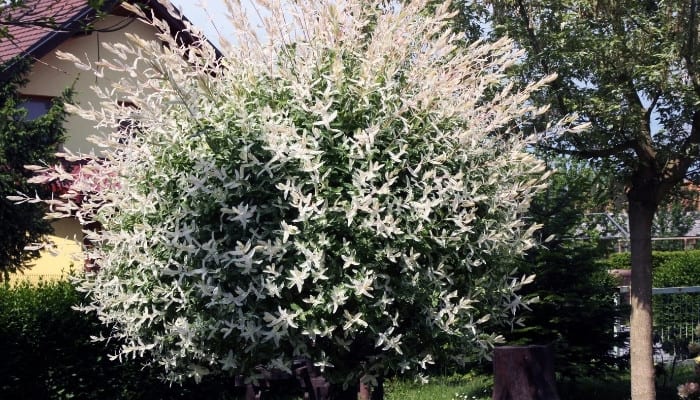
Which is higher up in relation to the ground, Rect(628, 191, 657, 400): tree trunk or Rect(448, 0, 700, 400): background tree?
Rect(448, 0, 700, 400): background tree

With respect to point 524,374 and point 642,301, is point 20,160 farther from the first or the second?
point 524,374

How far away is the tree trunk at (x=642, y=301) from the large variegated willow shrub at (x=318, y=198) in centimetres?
438

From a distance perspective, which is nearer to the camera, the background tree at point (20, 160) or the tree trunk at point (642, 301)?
the tree trunk at point (642, 301)

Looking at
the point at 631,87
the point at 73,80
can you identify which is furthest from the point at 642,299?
the point at 73,80

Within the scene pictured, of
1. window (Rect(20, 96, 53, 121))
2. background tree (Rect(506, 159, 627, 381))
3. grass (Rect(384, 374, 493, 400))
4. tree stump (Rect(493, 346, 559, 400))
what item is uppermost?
window (Rect(20, 96, 53, 121))

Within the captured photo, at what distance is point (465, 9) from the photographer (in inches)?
352

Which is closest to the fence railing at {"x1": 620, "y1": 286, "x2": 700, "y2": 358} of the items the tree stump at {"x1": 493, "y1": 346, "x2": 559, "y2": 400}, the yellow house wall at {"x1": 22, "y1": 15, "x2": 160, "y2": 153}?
the tree stump at {"x1": 493, "y1": 346, "x2": 559, "y2": 400}

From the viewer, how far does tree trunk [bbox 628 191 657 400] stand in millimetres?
9211

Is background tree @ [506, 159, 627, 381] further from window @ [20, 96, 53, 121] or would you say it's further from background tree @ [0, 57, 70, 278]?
window @ [20, 96, 53, 121]

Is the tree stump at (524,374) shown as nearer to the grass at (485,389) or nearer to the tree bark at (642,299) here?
the tree bark at (642,299)

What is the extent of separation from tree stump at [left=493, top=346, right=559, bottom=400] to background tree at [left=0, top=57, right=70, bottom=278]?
7196 millimetres

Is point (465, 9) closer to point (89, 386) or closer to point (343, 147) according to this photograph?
point (343, 147)

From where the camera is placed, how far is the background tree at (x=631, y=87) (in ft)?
26.4

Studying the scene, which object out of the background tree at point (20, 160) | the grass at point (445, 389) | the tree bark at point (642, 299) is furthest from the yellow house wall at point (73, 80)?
the tree bark at point (642, 299)
